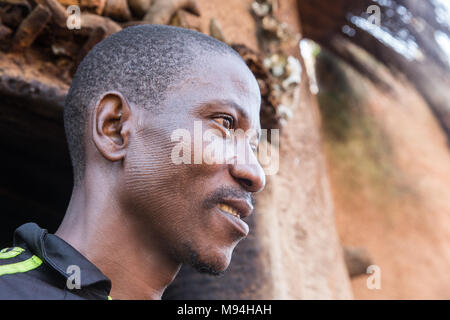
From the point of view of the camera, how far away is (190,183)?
130 centimetres

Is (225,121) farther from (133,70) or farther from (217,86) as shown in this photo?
(133,70)

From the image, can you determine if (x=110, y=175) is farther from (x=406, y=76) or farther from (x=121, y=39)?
(x=406, y=76)

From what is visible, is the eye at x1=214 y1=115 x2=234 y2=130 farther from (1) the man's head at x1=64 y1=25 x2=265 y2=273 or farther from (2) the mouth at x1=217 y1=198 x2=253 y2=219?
(2) the mouth at x1=217 y1=198 x2=253 y2=219

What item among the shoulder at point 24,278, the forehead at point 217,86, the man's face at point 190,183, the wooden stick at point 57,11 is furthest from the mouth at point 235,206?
the wooden stick at point 57,11

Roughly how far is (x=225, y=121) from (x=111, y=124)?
0.29 metres

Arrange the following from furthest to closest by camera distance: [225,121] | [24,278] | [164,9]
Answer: [164,9]
[225,121]
[24,278]

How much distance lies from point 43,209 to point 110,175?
1.21 m

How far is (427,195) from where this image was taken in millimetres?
5312

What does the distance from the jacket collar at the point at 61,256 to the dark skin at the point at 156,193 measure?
0.07m

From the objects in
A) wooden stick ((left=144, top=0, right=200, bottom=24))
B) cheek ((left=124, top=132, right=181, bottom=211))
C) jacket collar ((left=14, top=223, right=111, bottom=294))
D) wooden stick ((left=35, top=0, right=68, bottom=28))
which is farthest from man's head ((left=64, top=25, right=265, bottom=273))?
wooden stick ((left=144, top=0, right=200, bottom=24))

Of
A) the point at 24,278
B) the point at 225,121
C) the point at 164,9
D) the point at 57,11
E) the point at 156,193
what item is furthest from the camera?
the point at 164,9

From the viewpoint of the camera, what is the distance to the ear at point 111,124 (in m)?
1.37

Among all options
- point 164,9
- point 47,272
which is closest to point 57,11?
point 164,9
